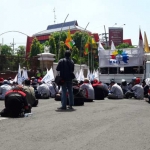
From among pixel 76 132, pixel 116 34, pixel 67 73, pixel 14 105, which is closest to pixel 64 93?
pixel 67 73

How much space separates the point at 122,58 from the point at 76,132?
15722 millimetres

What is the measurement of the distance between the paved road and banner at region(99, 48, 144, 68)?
506 inches

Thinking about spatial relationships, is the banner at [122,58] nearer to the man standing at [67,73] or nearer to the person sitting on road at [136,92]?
the person sitting on road at [136,92]

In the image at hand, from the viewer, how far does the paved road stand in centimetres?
538

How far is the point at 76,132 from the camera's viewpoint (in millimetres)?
6391

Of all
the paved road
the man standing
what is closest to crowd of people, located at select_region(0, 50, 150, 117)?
the man standing

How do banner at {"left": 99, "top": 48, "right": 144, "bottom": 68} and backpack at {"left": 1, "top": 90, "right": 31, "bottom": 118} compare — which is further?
banner at {"left": 99, "top": 48, "right": 144, "bottom": 68}

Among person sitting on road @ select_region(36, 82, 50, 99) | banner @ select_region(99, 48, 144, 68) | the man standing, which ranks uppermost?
banner @ select_region(99, 48, 144, 68)

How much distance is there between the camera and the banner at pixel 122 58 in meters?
21.1

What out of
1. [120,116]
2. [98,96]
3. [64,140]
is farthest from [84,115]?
[98,96]

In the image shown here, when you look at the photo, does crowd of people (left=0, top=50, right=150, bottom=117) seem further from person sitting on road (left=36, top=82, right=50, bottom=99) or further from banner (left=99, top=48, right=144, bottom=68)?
banner (left=99, top=48, right=144, bottom=68)

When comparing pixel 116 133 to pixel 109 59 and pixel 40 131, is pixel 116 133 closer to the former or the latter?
pixel 40 131

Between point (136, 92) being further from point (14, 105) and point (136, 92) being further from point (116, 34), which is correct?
point (116, 34)

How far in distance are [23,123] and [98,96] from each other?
313 inches
